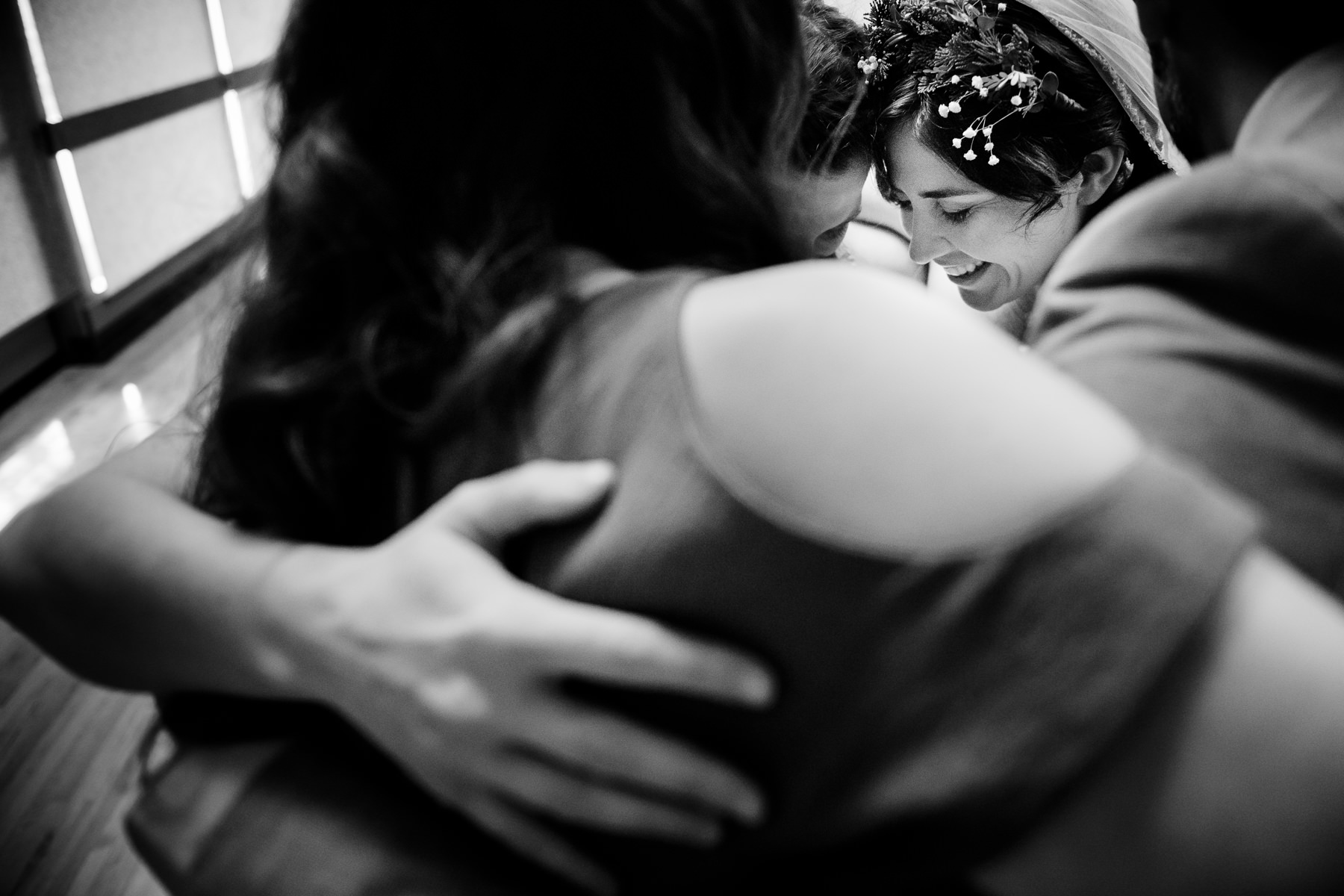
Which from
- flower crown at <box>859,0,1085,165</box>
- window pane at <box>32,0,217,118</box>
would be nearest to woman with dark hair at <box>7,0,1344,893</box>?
flower crown at <box>859,0,1085,165</box>

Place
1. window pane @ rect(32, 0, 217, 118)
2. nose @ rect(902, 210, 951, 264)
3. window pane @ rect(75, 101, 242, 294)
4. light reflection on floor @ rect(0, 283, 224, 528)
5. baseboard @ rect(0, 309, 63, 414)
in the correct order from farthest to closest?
1. window pane @ rect(75, 101, 242, 294)
2. window pane @ rect(32, 0, 217, 118)
3. baseboard @ rect(0, 309, 63, 414)
4. light reflection on floor @ rect(0, 283, 224, 528)
5. nose @ rect(902, 210, 951, 264)

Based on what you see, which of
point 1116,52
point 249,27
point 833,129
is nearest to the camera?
point 1116,52

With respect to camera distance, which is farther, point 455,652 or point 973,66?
point 973,66

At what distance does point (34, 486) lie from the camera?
8.37 ft

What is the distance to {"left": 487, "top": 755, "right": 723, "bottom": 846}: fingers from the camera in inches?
17.1

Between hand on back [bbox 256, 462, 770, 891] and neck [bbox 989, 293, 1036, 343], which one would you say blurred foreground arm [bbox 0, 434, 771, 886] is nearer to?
hand on back [bbox 256, 462, 770, 891]

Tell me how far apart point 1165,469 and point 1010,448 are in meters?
0.07

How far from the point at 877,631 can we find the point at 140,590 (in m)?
0.47

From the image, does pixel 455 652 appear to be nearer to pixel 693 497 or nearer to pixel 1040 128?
pixel 693 497

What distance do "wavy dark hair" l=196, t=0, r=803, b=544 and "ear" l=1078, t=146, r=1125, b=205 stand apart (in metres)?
1.27

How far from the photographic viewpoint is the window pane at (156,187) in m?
3.55

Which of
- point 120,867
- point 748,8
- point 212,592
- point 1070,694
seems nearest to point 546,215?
point 748,8

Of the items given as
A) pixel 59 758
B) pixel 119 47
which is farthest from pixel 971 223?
pixel 119 47

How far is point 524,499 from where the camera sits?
1.48 feet
